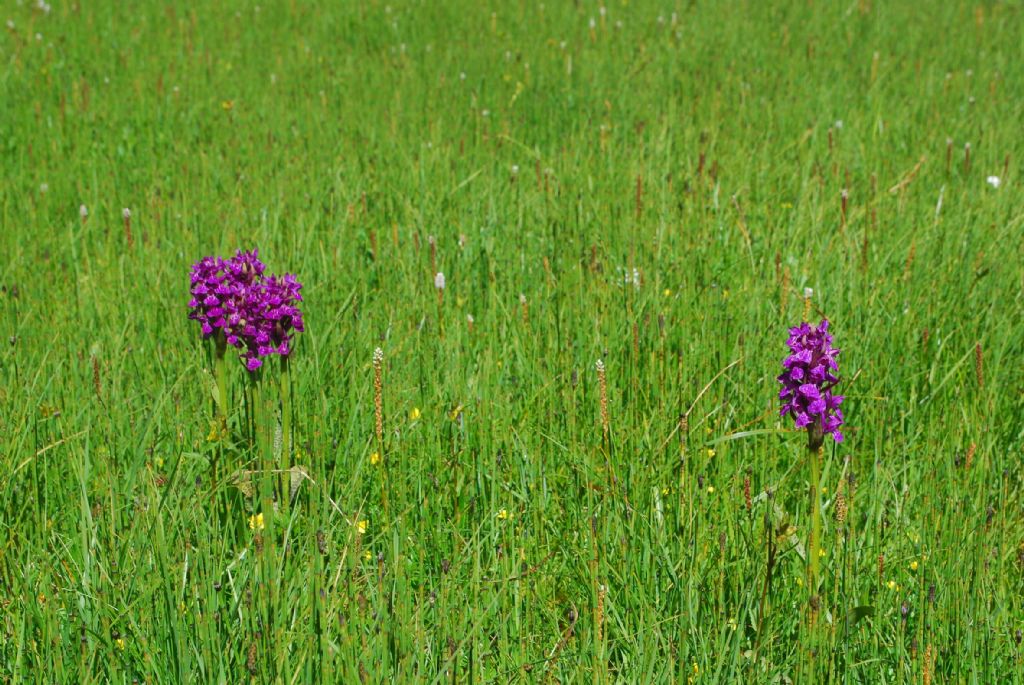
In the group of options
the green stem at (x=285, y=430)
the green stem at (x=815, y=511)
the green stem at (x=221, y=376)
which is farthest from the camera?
the green stem at (x=221, y=376)

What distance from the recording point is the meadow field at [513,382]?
1853mm

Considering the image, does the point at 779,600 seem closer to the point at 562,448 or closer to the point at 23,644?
the point at 562,448

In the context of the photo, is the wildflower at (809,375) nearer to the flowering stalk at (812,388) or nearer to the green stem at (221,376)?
the flowering stalk at (812,388)

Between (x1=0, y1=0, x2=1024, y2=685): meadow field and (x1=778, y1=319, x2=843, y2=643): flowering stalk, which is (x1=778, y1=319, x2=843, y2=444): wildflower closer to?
(x1=778, y1=319, x2=843, y2=643): flowering stalk

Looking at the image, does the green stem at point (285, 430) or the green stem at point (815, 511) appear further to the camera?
the green stem at point (285, 430)

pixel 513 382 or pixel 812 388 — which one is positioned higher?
pixel 812 388

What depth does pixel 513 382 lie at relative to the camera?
2.77 m

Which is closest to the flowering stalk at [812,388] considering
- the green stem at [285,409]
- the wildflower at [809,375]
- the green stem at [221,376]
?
the wildflower at [809,375]

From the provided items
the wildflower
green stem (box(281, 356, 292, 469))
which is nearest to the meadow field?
green stem (box(281, 356, 292, 469))

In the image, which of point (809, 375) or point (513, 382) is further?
point (513, 382)

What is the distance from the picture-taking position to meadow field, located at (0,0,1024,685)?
1.85 m

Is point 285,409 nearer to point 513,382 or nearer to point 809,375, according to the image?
point 513,382

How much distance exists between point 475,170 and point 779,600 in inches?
114

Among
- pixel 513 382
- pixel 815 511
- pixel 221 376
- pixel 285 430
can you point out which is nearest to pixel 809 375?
pixel 815 511
